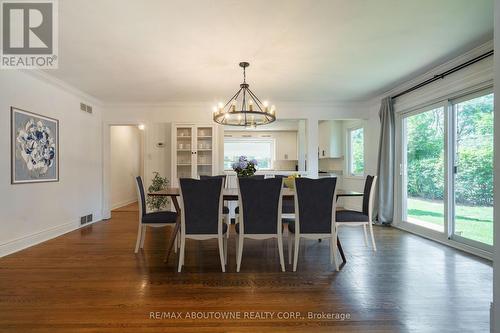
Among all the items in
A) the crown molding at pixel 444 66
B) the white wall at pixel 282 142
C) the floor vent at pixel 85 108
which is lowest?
the white wall at pixel 282 142

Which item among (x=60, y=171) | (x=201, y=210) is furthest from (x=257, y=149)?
(x=201, y=210)

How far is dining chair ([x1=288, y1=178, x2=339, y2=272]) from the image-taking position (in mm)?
2557

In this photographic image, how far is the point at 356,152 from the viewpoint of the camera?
601 centimetres

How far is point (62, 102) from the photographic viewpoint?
4078 mm

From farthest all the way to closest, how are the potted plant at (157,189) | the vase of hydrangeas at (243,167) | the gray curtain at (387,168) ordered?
the potted plant at (157,189) < the gray curtain at (387,168) < the vase of hydrangeas at (243,167)

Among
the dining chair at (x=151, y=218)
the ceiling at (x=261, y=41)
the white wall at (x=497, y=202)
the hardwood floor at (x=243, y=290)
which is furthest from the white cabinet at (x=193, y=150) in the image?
the white wall at (x=497, y=202)

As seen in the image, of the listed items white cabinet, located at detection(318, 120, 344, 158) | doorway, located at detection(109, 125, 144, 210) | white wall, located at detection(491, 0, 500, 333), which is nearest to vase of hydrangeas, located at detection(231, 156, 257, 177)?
white wall, located at detection(491, 0, 500, 333)

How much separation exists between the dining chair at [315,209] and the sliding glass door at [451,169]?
1945 millimetres

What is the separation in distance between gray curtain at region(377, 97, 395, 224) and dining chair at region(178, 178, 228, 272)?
3.29 meters

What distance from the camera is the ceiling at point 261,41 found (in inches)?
85.4

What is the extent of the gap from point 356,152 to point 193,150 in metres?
3.74

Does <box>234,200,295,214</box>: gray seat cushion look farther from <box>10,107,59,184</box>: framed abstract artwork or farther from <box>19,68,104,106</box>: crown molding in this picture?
<box>19,68,104,106</box>: crown molding

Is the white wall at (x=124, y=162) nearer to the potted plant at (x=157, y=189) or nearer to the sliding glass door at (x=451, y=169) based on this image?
the potted plant at (x=157, y=189)

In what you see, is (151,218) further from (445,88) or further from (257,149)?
(257,149)
